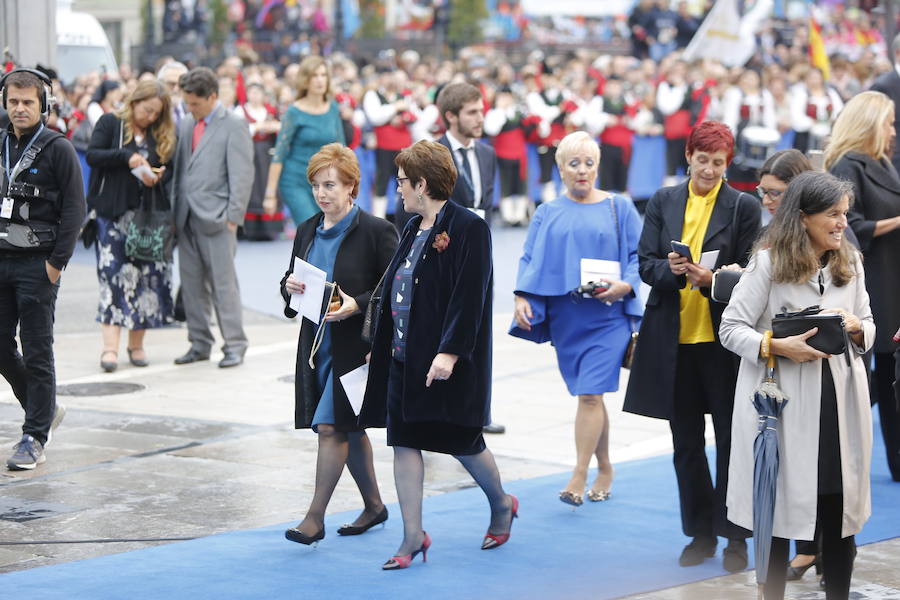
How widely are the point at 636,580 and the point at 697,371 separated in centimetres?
92

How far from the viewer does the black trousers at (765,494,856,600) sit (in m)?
5.47

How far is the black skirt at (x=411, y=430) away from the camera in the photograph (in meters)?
6.21

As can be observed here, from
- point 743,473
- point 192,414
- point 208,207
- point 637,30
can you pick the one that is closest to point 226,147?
point 208,207

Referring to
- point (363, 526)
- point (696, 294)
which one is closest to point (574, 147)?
point (696, 294)

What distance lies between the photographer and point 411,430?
6.21 m

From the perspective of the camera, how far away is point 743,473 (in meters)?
5.47

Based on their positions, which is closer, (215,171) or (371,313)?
(371,313)

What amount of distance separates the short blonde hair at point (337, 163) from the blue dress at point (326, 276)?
0.55 feet

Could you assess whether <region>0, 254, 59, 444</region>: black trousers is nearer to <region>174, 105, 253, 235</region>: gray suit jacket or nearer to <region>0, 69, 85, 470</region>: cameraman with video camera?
<region>0, 69, 85, 470</region>: cameraman with video camera

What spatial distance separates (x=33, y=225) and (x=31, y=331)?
54 cm

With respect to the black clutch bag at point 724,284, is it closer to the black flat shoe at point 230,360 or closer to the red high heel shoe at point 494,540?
the red high heel shoe at point 494,540

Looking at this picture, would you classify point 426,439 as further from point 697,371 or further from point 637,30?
point 637,30

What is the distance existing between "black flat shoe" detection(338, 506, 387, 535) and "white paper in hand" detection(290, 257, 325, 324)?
3.23ft

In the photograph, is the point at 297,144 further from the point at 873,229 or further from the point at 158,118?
the point at 873,229
